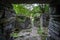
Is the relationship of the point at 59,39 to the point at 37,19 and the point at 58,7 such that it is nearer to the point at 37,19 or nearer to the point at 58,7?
the point at 58,7

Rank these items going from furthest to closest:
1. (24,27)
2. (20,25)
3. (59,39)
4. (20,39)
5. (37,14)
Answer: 1. (37,14)
2. (24,27)
3. (20,25)
4. (20,39)
5. (59,39)

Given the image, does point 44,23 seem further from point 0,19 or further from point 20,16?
point 0,19

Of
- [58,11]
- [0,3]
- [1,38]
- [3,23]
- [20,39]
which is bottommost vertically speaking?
[20,39]

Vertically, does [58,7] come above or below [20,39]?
above

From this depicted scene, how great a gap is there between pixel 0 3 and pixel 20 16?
19.2 ft

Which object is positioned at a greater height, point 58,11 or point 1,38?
point 58,11

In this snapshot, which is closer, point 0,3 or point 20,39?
point 0,3

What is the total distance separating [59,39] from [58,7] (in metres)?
0.97

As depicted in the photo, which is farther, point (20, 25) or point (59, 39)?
point (20, 25)

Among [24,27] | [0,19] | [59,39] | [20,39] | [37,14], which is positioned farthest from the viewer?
[37,14]

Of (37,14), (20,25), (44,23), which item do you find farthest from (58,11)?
(37,14)

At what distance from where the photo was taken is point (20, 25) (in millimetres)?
9000

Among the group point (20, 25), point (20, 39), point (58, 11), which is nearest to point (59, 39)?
point (58, 11)

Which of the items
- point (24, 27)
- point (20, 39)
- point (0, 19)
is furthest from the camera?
point (24, 27)
